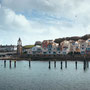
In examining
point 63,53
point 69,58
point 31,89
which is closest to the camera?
point 31,89

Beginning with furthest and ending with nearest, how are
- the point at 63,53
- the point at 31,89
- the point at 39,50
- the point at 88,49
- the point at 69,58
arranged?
the point at 39,50
the point at 63,53
the point at 88,49
the point at 69,58
the point at 31,89

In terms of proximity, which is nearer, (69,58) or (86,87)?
(86,87)

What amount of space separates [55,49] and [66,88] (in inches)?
3715

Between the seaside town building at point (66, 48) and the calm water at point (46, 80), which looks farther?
the seaside town building at point (66, 48)

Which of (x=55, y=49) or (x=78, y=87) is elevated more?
(x=55, y=49)

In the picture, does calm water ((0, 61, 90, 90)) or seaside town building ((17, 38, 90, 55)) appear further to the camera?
seaside town building ((17, 38, 90, 55))

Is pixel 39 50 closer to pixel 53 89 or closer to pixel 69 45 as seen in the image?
pixel 69 45

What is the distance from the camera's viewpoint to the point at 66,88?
126 feet

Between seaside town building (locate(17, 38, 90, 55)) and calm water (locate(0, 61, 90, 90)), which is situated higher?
seaside town building (locate(17, 38, 90, 55))

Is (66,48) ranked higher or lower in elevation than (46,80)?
higher

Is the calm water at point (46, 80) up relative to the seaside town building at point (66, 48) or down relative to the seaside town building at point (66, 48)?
down

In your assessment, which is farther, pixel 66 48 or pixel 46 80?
pixel 66 48

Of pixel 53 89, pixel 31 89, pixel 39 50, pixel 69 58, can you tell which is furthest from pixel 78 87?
pixel 39 50

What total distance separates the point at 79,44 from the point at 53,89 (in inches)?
3721
